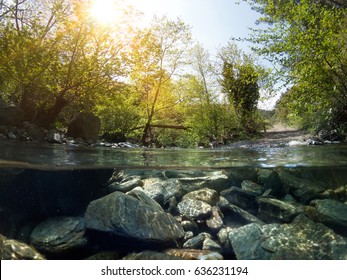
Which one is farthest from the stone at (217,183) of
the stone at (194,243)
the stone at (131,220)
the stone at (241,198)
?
the stone at (194,243)

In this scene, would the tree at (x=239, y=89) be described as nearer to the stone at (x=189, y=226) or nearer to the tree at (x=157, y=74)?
the tree at (x=157, y=74)

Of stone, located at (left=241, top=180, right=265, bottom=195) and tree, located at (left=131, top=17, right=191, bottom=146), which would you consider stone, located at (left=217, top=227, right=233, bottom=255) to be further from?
tree, located at (left=131, top=17, right=191, bottom=146)

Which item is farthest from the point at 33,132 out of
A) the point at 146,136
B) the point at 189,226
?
the point at 189,226

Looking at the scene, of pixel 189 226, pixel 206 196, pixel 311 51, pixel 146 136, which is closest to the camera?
pixel 189 226

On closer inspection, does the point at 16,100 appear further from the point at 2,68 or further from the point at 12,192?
the point at 12,192

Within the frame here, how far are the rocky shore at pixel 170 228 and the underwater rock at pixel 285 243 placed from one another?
0.05 ft

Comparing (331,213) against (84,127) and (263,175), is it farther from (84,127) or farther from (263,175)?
(84,127)

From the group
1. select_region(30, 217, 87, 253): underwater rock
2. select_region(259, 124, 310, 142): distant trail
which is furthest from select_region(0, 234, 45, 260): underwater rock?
select_region(259, 124, 310, 142): distant trail

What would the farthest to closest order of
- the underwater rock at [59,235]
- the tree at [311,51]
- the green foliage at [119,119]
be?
the green foliage at [119,119], the tree at [311,51], the underwater rock at [59,235]

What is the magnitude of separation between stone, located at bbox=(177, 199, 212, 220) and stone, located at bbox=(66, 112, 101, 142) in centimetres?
1193

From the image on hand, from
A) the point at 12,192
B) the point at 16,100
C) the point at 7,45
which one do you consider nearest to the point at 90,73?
the point at 7,45

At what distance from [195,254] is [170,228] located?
2.71 feet

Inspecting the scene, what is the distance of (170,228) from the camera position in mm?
5027

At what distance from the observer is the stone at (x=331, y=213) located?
5.88 meters
